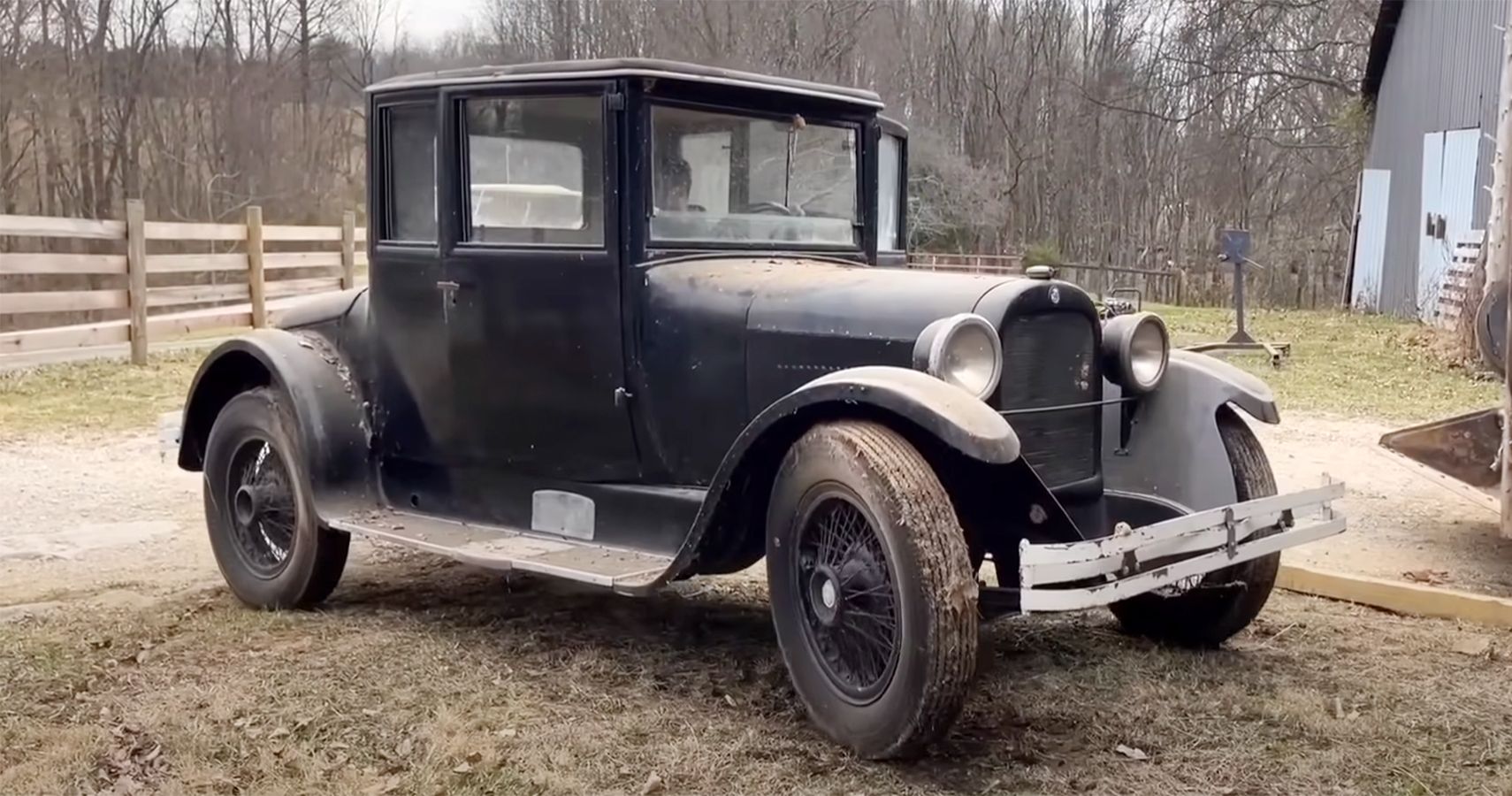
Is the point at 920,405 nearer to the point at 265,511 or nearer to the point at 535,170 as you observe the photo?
the point at 535,170

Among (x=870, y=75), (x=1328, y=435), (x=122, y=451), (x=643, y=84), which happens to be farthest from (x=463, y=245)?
(x=870, y=75)

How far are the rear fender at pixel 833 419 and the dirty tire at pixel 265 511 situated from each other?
5.59 feet

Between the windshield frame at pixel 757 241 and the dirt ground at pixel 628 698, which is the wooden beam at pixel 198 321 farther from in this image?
the windshield frame at pixel 757 241

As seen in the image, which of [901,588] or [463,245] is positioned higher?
[463,245]

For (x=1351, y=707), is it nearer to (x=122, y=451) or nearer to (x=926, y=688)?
(x=926, y=688)

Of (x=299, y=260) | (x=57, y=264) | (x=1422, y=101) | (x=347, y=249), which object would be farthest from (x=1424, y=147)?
(x=57, y=264)

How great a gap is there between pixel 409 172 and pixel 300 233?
13783mm

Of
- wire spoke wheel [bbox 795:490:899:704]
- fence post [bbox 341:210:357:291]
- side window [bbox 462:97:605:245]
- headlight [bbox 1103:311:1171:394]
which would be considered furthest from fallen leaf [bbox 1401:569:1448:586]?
fence post [bbox 341:210:357:291]

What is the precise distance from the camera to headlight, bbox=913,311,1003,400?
358cm

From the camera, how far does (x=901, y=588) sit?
129 inches

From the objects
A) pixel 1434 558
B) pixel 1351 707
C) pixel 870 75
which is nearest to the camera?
pixel 1351 707

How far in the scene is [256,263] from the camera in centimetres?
1548

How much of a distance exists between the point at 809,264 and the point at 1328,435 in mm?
5861

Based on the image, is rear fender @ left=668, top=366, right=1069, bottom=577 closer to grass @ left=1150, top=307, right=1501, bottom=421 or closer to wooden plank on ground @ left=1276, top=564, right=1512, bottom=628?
wooden plank on ground @ left=1276, top=564, right=1512, bottom=628
